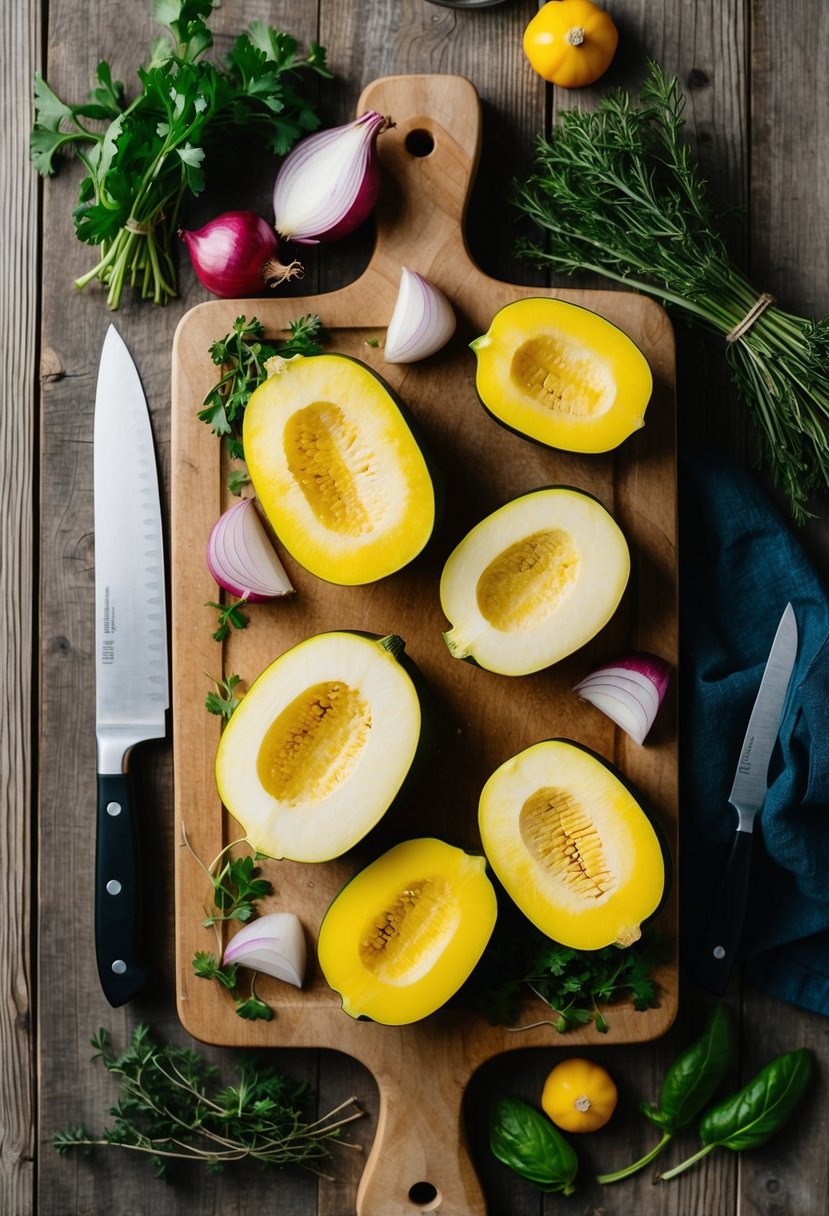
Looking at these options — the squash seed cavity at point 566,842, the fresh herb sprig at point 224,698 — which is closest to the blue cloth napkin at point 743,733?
the squash seed cavity at point 566,842

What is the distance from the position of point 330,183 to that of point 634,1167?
1.76 m

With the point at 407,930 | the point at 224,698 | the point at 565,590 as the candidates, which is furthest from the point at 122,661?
the point at 565,590

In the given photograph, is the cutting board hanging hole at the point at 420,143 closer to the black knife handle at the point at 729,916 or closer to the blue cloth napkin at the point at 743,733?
the blue cloth napkin at the point at 743,733

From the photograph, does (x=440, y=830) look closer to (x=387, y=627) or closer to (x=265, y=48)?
(x=387, y=627)

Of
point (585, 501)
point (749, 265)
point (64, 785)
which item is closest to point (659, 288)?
point (749, 265)

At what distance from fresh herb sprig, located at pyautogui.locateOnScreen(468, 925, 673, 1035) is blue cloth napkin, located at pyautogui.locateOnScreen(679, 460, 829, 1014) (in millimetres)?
135

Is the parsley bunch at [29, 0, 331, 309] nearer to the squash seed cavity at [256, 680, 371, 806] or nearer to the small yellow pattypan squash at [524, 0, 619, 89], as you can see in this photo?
the small yellow pattypan squash at [524, 0, 619, 89]

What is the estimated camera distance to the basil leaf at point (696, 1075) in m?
1.80

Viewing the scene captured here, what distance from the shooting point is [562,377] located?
Result: 5.68 feet

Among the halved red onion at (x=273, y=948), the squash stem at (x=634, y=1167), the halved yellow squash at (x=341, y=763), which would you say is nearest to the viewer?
the halved yellow squash at (x=341, y=763)

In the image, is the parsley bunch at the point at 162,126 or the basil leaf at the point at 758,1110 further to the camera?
the basil leaf at the point at 758,1110

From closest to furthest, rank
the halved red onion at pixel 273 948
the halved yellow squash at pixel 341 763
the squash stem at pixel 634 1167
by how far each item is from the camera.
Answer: the halved yellow squash at pixel 341 763, the halved red onion at pixel 273 948, the squash stem at pixel 634 1167

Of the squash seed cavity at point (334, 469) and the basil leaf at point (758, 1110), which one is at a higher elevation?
the squash seed cavity at point (334, 469)

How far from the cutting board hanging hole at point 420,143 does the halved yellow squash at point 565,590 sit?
650 millimetres
